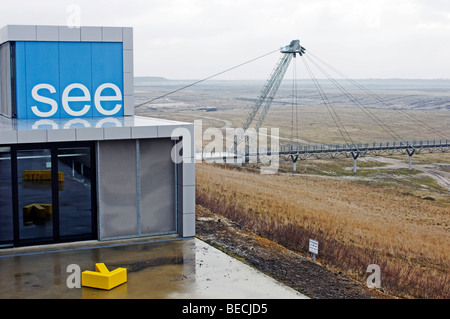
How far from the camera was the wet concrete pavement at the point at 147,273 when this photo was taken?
13148 mm

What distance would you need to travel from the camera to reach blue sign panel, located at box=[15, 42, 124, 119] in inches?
768

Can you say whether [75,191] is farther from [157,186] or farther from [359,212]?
[359,212]

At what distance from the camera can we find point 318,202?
3594 cm

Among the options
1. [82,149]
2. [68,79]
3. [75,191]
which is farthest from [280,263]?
[68,79]

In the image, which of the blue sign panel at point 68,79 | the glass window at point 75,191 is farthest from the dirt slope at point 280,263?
the blue sign panel at point 68,79

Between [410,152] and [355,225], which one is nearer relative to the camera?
[355,225]

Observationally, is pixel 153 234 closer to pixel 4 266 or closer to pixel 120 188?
pixel 120 188

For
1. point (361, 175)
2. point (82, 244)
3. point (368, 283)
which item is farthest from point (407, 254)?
point (361, 175)

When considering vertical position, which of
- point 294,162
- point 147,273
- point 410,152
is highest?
point 147,273

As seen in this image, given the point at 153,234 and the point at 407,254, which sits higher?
the point at 153,234

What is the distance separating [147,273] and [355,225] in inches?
622

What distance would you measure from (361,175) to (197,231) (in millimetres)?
42094

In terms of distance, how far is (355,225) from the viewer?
27922 mm

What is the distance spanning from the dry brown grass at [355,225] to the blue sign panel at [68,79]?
7127mm
